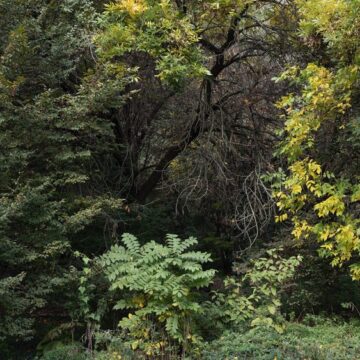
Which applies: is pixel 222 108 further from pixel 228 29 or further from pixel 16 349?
pixel 16 349

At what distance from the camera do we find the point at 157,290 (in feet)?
18.8

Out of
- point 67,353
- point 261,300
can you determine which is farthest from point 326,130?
point 67,353

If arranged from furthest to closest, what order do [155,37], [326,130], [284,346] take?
[326,130] → [155,37] → [284,346]

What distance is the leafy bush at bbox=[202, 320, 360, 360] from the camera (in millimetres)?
5461

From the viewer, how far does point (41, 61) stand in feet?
22.0

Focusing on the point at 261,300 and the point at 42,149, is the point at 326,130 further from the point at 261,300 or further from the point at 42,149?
the point at 42,149

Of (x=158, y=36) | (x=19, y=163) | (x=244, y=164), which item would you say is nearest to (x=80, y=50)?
(x=158, y=36)

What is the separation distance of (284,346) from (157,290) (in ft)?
4.86

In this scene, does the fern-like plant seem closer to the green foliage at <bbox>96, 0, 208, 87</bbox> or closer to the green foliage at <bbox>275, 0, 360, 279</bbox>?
the green foliage at <bbox>275, 0, 360, 279</bbox>

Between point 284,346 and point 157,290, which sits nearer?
point 284,346

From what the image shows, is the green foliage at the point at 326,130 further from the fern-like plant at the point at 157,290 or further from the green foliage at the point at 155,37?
the fern-like plant at the point at 157,290

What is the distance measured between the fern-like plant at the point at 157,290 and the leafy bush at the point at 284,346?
400 mm

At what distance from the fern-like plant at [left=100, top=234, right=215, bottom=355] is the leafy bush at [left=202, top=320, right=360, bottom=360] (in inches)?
15.8

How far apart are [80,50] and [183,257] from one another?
3229 mm
